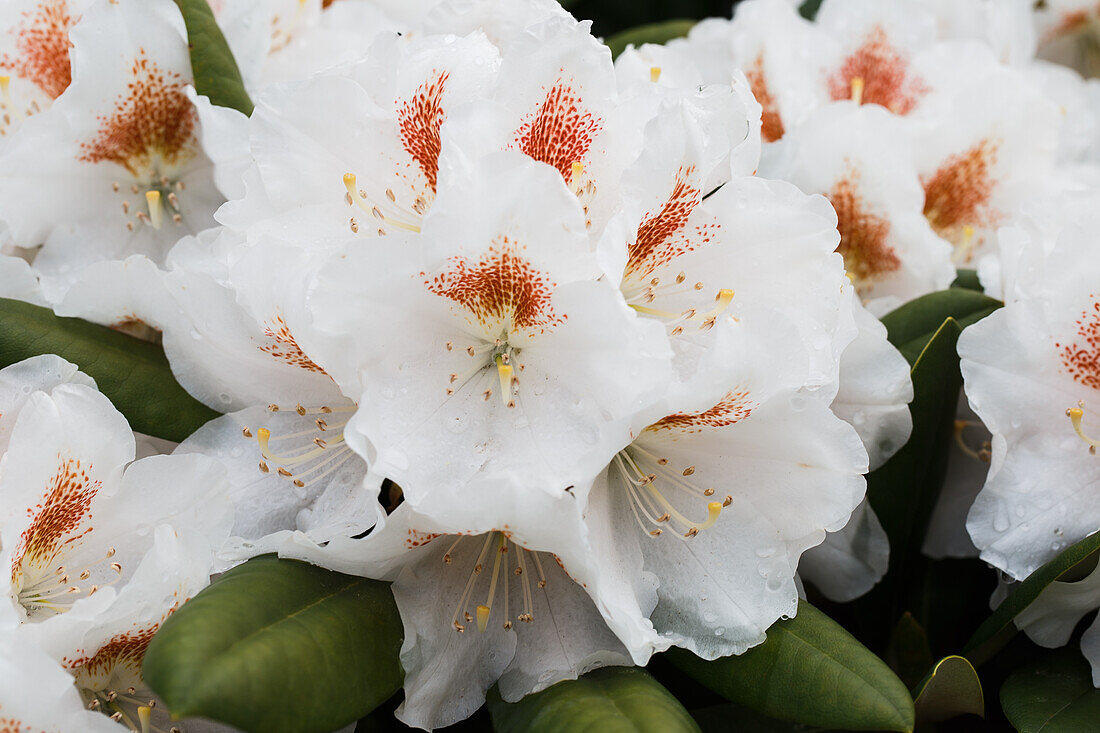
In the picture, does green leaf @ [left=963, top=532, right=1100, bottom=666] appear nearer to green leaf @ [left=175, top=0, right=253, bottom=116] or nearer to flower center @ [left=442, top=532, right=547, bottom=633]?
flower center @ [left=442, top=532, right=547, bottom=633]

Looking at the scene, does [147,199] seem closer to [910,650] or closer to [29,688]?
[29,688]

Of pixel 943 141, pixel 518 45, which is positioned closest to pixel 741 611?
pixel 518 45

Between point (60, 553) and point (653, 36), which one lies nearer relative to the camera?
point (60, 553)

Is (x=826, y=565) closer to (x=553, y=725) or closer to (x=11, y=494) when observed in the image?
(x=553, y=725)

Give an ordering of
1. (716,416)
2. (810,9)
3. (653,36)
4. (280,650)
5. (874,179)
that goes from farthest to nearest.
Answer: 1. (810,9)
2. (653,36)
3. (874,179)
4. (716,416)
5. (280,650)

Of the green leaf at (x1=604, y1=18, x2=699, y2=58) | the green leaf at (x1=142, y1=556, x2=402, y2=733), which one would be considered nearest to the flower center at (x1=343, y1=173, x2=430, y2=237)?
the green leaf at (x1=142, y1=556, x2=402, y2=733)

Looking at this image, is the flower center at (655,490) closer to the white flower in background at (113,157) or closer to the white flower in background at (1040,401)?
the white flower in background at (1040,401)

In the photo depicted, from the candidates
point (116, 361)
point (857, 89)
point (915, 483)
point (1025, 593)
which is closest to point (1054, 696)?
point (1025, 593)
